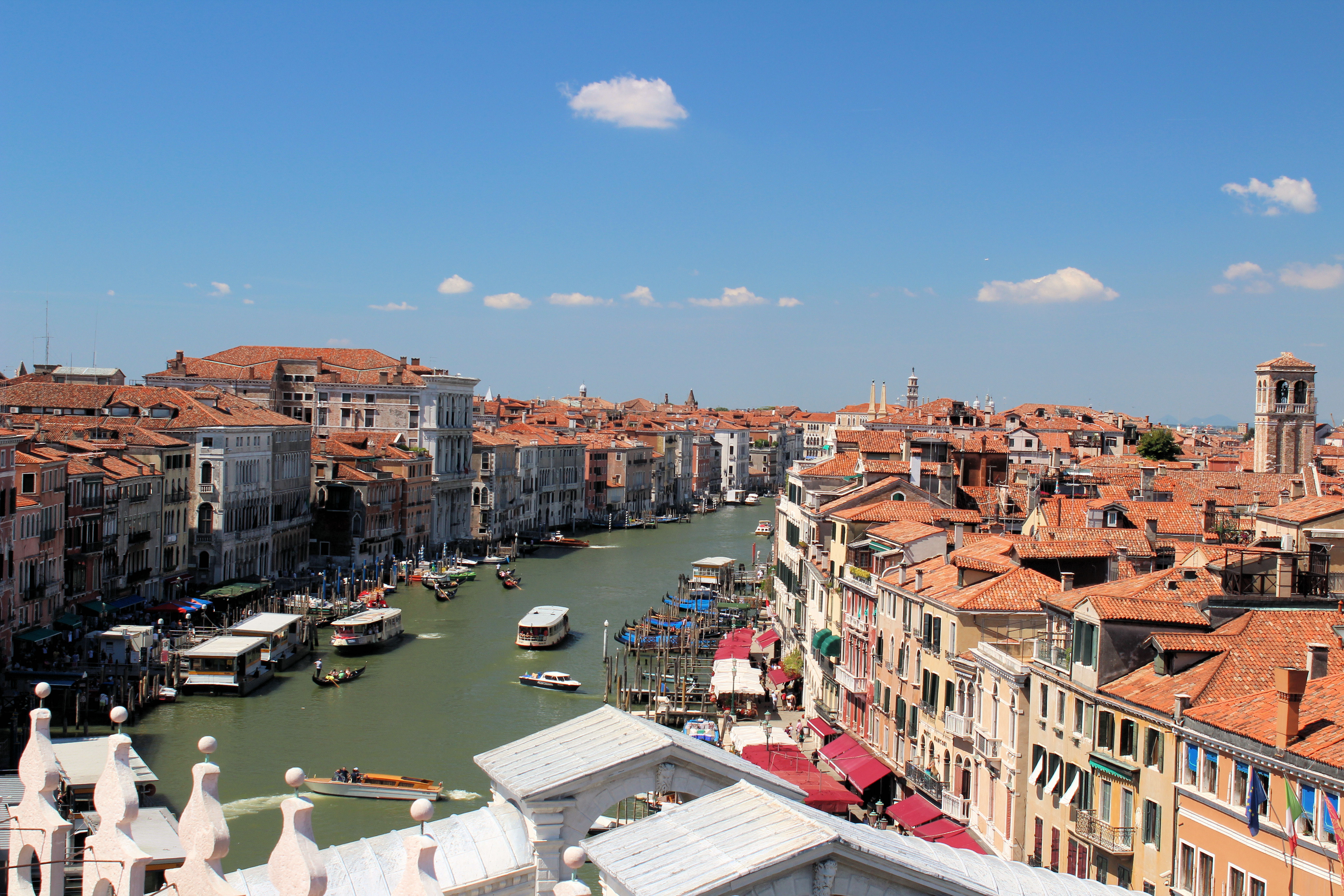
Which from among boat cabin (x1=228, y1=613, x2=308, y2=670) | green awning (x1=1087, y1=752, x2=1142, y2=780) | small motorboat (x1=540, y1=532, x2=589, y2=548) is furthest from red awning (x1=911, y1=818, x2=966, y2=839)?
small motorboat (x1=540, y1=532, x2=589, y2=548)

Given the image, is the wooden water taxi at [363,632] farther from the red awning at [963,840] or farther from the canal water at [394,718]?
the red awning at [963,840]

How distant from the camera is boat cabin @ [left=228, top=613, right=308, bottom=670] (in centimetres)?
2891

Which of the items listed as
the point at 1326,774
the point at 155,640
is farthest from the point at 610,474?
the point at 1326,774

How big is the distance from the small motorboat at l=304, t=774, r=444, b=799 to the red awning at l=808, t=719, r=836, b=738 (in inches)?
240

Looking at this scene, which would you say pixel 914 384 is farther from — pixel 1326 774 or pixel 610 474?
pixel 1326 774

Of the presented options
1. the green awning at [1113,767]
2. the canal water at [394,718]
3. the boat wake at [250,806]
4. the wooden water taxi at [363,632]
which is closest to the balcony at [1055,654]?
the green awning at [1113,767]

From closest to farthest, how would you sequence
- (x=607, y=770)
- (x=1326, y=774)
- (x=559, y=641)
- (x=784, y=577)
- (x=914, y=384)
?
(x=607, y=770)
(x=1326, y=774)
(x=784, y=577)
(x=559, y=641)
(x=914, y=384)

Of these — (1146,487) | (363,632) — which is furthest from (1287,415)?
(363,632)

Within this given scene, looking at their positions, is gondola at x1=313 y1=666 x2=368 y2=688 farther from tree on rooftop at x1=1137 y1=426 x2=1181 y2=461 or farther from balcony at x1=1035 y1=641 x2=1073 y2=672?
tree on rooftop at x1=1137 y1=426 x2=1181 y2=461

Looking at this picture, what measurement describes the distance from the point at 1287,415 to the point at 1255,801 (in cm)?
3180

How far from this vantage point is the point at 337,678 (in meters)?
28.0

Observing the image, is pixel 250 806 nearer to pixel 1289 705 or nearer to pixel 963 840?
pixel 963 840

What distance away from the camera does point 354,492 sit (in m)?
47.2

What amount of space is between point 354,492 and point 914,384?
200 feet
